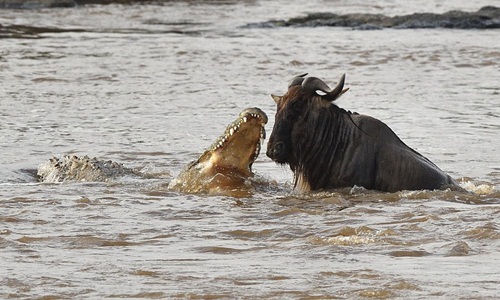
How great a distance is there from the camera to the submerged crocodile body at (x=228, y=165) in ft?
32.1

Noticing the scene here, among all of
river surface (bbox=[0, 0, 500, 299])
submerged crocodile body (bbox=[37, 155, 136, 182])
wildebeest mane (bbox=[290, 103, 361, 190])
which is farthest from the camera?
submerged crocodile body (bbox=[37, 155, 136, 182])

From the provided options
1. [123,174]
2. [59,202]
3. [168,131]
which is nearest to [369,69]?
[168,131]

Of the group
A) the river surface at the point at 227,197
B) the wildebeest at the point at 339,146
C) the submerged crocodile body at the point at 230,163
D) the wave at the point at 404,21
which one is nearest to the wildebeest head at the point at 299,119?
the wildebeest at the point at 339,146

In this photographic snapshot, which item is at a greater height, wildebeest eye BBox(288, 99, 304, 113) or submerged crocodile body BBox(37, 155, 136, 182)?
wildebeest eye BBox(288, 99, 304, 113)

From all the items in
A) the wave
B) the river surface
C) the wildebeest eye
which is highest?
the wildebeest eye

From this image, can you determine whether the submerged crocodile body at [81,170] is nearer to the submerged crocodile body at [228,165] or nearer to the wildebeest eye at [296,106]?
the submerged crocodile body at [228,165]

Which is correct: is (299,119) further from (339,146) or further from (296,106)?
(339,146)

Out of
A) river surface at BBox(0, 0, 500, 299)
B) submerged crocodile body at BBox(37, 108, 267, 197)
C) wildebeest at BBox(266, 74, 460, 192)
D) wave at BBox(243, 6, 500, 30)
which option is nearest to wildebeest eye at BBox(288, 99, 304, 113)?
wildebeest at BBox(266, 74, 460, 192)

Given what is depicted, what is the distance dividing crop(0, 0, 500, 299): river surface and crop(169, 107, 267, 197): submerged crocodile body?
0.60ft

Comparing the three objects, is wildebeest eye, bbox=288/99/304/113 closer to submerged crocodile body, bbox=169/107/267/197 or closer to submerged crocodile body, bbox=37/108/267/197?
submerged crocodile body, bbox=37/108/267/197

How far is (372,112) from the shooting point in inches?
610

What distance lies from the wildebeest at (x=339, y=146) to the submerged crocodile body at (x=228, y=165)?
330 mm

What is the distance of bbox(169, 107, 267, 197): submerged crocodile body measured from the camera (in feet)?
32.1

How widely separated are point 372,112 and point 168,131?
114 inches
